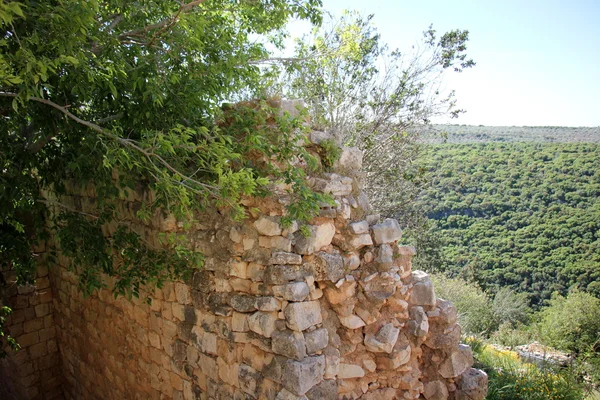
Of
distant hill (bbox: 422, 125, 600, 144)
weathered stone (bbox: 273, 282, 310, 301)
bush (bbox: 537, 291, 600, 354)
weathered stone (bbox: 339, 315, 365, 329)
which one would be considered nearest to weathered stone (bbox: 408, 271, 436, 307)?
weathered stone (bbox: 339, 315, 365, 329)

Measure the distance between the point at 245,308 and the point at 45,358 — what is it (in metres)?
4.45

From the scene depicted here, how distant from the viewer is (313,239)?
108 inches

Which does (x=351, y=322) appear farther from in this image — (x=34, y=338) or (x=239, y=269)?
(x=34, y=338)

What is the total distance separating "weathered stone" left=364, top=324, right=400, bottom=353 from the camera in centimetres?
286

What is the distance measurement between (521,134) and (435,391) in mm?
29482

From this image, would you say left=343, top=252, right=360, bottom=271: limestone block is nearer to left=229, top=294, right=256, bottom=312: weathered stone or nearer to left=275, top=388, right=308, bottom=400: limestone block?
left=229, top=294, right=256, bottom=312: weathered stone

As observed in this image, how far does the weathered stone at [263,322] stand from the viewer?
105 inches

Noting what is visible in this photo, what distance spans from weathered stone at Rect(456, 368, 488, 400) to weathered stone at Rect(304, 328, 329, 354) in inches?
49.8

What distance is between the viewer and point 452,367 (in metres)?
3.10

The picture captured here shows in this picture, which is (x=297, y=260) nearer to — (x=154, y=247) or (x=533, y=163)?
(x=154, y=247)

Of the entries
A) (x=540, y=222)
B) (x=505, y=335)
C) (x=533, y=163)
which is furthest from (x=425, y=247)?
(x=533, y=163)

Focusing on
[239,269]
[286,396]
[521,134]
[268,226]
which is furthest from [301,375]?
[521,134]

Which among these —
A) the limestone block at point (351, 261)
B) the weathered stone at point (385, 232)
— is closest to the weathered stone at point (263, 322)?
the limestone block at point (351, 261)

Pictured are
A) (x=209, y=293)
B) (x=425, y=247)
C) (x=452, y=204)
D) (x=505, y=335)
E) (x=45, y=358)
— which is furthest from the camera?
(x=452, y=204)
